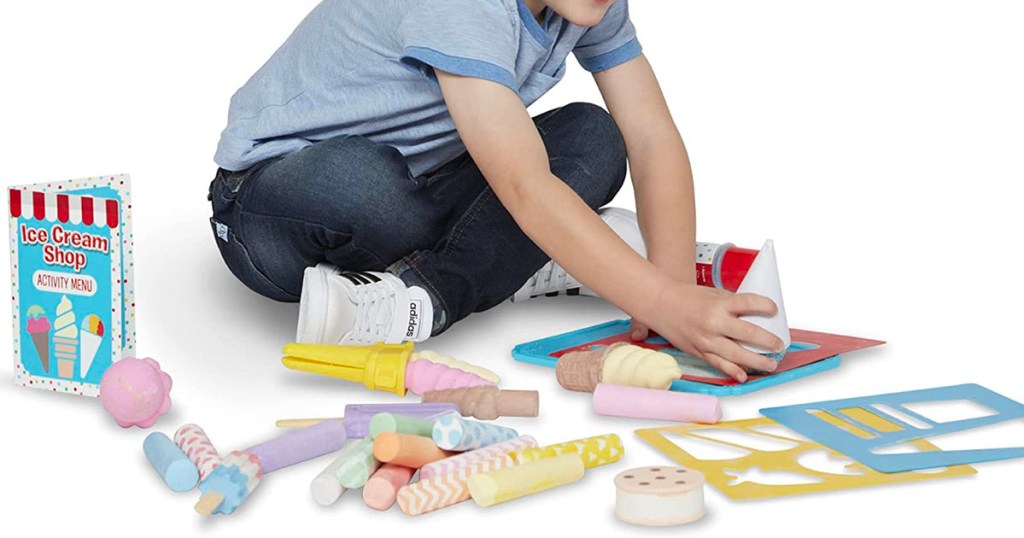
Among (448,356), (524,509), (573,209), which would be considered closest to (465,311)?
(448,356)

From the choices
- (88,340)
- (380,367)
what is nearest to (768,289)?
(380,367)

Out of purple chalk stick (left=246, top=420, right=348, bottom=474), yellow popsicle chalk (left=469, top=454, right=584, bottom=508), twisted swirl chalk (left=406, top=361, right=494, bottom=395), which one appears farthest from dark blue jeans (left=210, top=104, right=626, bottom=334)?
yellow popsicle chalk (left=469, top=454, right=584, bottom=508)

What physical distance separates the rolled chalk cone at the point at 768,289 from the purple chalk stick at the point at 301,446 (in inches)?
18.7

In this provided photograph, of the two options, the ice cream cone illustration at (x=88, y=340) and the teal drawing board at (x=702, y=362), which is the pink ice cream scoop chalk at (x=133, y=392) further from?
the teal drawing board at (x=702, y=362)

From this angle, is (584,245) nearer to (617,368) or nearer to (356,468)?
(617,368)

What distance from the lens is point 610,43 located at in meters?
1.92

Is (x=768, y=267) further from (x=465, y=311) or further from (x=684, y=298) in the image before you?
(x=465, y=311)

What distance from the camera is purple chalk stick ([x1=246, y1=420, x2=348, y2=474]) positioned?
1342mm

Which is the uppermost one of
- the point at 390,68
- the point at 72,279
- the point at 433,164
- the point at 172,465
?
the point at 390,68

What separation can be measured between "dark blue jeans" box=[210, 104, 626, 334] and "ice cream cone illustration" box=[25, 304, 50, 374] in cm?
37

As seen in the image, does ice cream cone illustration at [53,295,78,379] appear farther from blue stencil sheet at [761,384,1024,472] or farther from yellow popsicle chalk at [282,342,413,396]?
blue stencil sheet at [761,384,1024,472]

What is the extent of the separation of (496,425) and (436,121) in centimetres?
57

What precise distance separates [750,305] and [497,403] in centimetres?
30

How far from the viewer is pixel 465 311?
6.11ft
